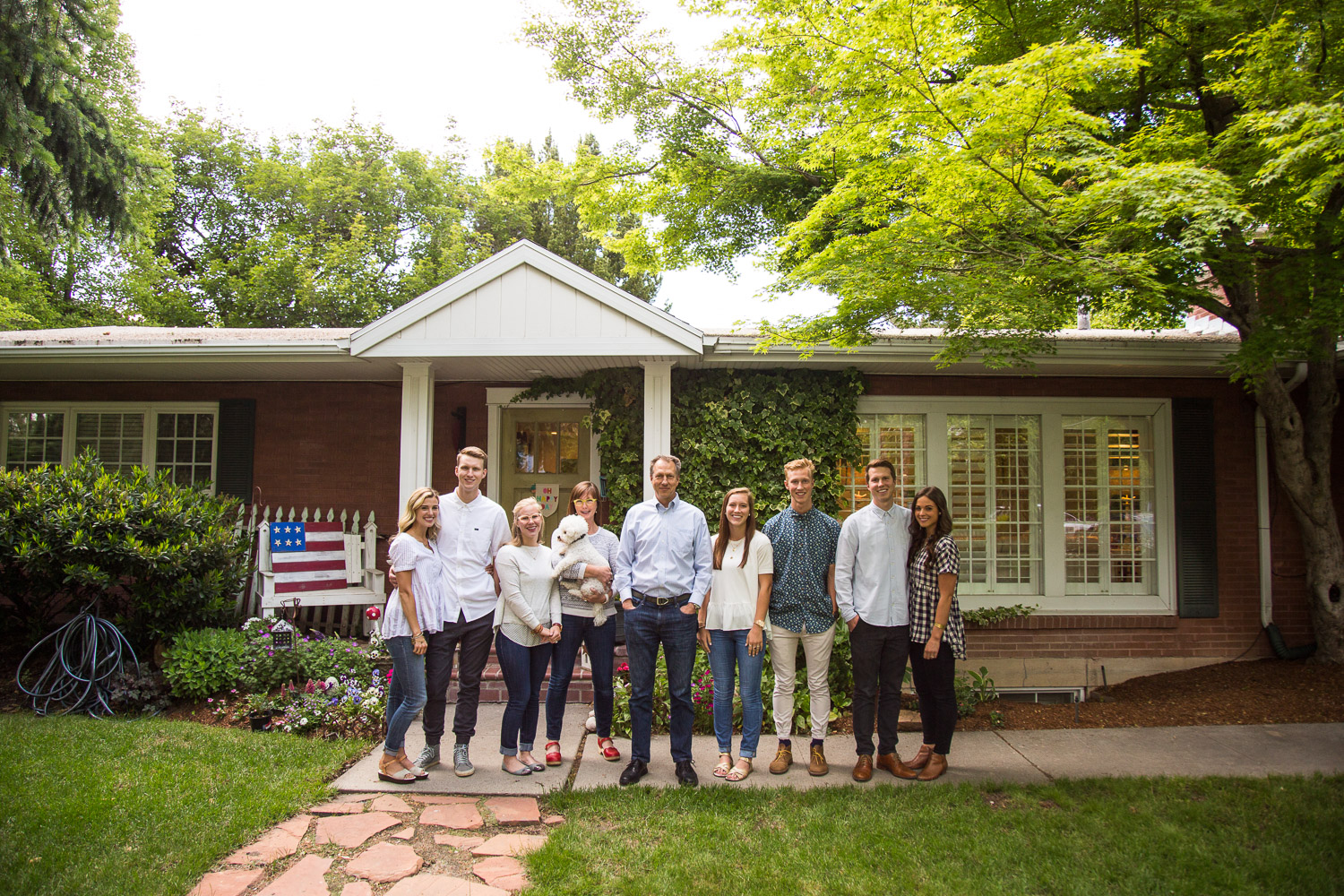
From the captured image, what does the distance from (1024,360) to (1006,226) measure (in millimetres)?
1080

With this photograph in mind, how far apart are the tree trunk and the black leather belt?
5423mm

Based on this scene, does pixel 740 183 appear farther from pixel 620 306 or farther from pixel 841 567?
pixel 841 567

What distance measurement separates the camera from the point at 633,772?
408 cm

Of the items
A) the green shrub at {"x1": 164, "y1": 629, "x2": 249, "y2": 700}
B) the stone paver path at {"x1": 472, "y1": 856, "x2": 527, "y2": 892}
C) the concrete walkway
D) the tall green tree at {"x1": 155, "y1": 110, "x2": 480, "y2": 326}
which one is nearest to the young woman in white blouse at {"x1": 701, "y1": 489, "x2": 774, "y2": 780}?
the concrete walkway

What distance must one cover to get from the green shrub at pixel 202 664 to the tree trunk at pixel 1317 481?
8312 mm

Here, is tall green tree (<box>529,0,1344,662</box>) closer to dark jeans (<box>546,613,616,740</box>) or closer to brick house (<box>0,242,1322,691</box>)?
brick house (<box>0,242,1322,691</box>)

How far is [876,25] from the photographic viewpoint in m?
4.38

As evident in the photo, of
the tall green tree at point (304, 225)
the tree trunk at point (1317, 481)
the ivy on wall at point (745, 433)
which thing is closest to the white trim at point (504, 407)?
the ivy on wall at point (745, 433)

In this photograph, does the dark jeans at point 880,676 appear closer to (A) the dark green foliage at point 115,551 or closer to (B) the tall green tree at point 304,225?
(A) the dark green foliage at point 115,551

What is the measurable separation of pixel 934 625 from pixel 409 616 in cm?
281

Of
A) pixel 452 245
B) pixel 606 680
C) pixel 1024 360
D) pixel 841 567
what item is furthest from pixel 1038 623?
pixel 452 245

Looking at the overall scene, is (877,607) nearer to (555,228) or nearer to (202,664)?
(202,664)

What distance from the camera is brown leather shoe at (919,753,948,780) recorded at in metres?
4.20

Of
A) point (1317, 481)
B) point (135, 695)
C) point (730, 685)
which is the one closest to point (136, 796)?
point (135, 695)
